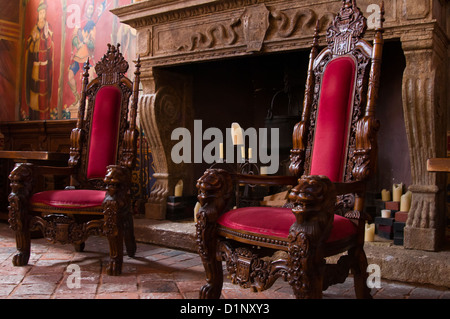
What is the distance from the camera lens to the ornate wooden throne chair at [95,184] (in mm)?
2572

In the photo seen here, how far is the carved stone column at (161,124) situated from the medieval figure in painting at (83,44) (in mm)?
1386

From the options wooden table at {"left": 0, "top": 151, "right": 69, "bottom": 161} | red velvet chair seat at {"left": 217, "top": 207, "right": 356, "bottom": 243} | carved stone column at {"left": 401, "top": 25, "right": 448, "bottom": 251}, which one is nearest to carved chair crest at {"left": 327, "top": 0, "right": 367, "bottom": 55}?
carved stone column at {"left": 401, "top": 25, "right": 448, "bottom": 251}

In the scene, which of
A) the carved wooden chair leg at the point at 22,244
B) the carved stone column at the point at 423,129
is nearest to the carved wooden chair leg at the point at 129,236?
the carved wooden chair leg at the point at 22,244

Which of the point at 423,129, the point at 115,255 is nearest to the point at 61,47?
the point at 115,255

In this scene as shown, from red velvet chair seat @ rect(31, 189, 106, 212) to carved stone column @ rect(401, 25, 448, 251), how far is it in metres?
1.93

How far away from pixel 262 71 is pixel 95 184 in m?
2.04

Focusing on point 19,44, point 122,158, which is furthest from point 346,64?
point 19,44

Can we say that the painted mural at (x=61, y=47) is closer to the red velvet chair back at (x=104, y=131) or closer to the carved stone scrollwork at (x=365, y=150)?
Result: the red velvet chair back at (x=104, y=131)

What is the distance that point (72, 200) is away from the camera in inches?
102

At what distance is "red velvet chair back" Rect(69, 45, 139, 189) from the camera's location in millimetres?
3053

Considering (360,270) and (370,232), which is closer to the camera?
(360,270)

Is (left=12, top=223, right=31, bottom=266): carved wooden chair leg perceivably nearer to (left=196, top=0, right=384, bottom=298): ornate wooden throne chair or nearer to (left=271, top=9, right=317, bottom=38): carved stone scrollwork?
(left=196, top=0, right=384, bottom=298): ornate wooden throne chair

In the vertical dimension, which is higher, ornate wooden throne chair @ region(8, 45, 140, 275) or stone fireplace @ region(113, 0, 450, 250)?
stone fireplace @ region(113, 0, 450, 250)

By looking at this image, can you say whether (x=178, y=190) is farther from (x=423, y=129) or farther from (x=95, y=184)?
(x=423, y=129)
